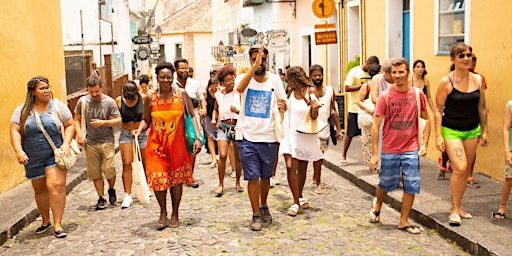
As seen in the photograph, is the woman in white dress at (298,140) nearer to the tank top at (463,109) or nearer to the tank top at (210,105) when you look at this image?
the tank top at (463,109)

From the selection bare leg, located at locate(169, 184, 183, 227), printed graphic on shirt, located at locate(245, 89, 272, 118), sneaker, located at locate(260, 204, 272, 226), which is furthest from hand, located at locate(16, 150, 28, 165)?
sneaker, located at locate(260, 204, 272, 226)

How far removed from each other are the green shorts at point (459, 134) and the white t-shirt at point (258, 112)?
1.77 metres

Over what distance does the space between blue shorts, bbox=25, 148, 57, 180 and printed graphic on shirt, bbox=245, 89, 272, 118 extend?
7.14 ft

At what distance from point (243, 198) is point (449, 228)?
10.5 ft

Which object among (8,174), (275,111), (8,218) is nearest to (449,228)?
(275,111)

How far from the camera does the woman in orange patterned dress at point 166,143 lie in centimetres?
736

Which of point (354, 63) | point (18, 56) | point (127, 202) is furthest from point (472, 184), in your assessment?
point (18, 56)

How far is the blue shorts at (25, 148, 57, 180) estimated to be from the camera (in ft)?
24.2

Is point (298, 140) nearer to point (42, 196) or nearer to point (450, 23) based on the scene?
point (42, 196)

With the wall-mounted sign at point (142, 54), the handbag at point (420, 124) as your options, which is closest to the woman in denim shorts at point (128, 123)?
the handbag at point (420, 124)

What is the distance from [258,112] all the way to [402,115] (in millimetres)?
1486

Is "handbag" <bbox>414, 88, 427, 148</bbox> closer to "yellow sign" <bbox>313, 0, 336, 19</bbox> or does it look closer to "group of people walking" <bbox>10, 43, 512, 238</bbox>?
"group of people walking" <bbox>10, 43, 512, 238</bbox>

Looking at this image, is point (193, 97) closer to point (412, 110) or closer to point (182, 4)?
point (412, 110)

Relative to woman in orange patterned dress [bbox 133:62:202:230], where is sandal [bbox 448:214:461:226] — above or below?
below
